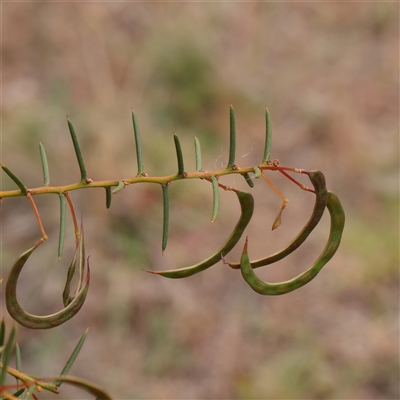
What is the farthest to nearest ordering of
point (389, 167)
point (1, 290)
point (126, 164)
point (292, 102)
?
point (292, 102) → point (389, 167) → point (126, 164) → point (1, 290)

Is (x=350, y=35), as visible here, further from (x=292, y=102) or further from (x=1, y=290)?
(x=1, y=290)

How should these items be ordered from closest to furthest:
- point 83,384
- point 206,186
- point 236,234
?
point 83,384 → point 236,234 → point 206,186

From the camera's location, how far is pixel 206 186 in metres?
2.17

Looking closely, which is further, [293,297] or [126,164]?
[126,164]

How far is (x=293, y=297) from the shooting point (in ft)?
6.61

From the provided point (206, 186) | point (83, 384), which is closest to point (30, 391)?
point (83, 384)

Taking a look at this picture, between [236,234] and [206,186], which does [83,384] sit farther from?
[206,186]

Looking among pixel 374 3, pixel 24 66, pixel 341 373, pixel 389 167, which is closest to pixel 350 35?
pixel 374 3

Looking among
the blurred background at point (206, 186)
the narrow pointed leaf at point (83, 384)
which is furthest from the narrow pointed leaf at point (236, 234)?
the blurred background at point (206, 186)

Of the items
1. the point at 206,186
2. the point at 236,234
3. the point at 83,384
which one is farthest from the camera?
the point at 206,186

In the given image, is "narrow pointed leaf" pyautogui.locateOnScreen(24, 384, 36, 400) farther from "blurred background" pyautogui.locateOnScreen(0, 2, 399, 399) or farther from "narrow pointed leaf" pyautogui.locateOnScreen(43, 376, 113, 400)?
"blurred background" pyautogui.locateOnScreen(0, 2, 399, 399)

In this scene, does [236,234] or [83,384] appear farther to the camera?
[236,234]

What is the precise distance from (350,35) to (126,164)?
149cm

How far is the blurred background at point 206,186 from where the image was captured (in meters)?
1.83
